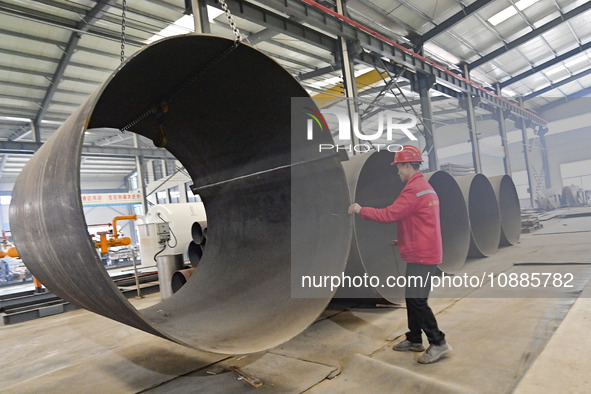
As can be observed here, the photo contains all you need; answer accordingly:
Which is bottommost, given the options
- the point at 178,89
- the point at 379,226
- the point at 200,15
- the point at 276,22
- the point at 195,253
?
the point at 195,253

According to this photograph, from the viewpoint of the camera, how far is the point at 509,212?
7.48 meters

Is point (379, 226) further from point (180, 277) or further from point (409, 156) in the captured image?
point (180, 277)

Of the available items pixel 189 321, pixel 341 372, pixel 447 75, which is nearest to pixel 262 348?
pixel 341 372

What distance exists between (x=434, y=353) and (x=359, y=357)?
45cm

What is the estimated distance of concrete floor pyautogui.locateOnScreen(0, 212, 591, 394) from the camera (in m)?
2.15

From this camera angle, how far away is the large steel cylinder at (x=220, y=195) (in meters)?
1.83

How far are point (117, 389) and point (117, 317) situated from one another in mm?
934

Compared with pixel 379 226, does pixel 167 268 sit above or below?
below

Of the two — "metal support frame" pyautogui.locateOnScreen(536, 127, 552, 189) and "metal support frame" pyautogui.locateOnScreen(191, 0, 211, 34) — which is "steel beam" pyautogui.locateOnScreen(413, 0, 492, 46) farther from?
"metal support frame" pyautogui.locateOnScreen(536, 127, 552, 189)

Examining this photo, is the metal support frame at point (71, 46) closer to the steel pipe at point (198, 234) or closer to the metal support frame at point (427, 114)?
the steel pipe at point (198, 234)

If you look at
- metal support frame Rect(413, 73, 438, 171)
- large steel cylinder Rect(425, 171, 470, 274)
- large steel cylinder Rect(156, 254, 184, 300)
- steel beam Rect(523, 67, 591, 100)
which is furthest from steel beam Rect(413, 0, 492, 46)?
steel beam Rect(523, 67, 591, 100)

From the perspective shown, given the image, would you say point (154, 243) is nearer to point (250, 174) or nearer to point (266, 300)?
point (250, 174)

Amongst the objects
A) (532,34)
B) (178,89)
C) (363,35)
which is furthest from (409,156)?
(532,34)

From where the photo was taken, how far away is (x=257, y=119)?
3.18 m
